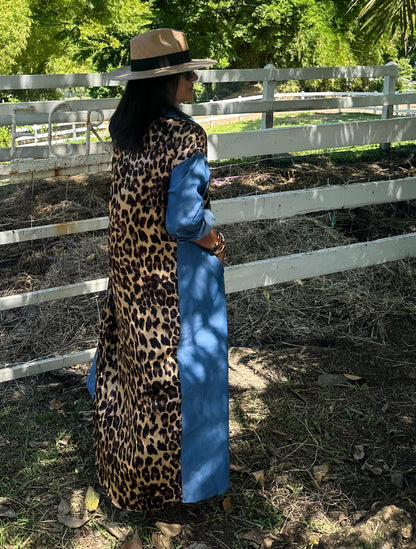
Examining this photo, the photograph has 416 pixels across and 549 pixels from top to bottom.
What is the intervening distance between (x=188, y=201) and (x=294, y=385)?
5.42 feet

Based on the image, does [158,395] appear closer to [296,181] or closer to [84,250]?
[84,250]

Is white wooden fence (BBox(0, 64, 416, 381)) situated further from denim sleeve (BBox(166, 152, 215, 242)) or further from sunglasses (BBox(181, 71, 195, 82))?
denim sleeve (BBox(166, 152, 215, 242))

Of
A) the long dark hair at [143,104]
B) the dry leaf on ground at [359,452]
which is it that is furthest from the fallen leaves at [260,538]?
the long dark hair at [143,104]

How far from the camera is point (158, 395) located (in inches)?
110

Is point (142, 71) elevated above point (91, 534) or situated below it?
above

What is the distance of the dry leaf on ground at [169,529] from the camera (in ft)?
9.28

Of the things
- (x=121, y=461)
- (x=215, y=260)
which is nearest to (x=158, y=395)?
(x=121, y=461)

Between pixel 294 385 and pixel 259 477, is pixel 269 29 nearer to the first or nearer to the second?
pixel 294 385

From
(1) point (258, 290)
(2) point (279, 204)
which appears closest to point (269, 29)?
(1) point (258, 290)

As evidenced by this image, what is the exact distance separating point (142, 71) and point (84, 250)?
354 cm

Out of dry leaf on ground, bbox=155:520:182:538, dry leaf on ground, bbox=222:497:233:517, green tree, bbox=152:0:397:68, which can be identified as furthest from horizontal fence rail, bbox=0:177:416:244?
green tree, bbox=152:0:397:68

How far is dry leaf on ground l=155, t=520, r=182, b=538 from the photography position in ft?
9.28

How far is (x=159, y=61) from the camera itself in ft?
8.36

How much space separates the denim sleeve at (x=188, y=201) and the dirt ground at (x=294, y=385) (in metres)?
1.22
